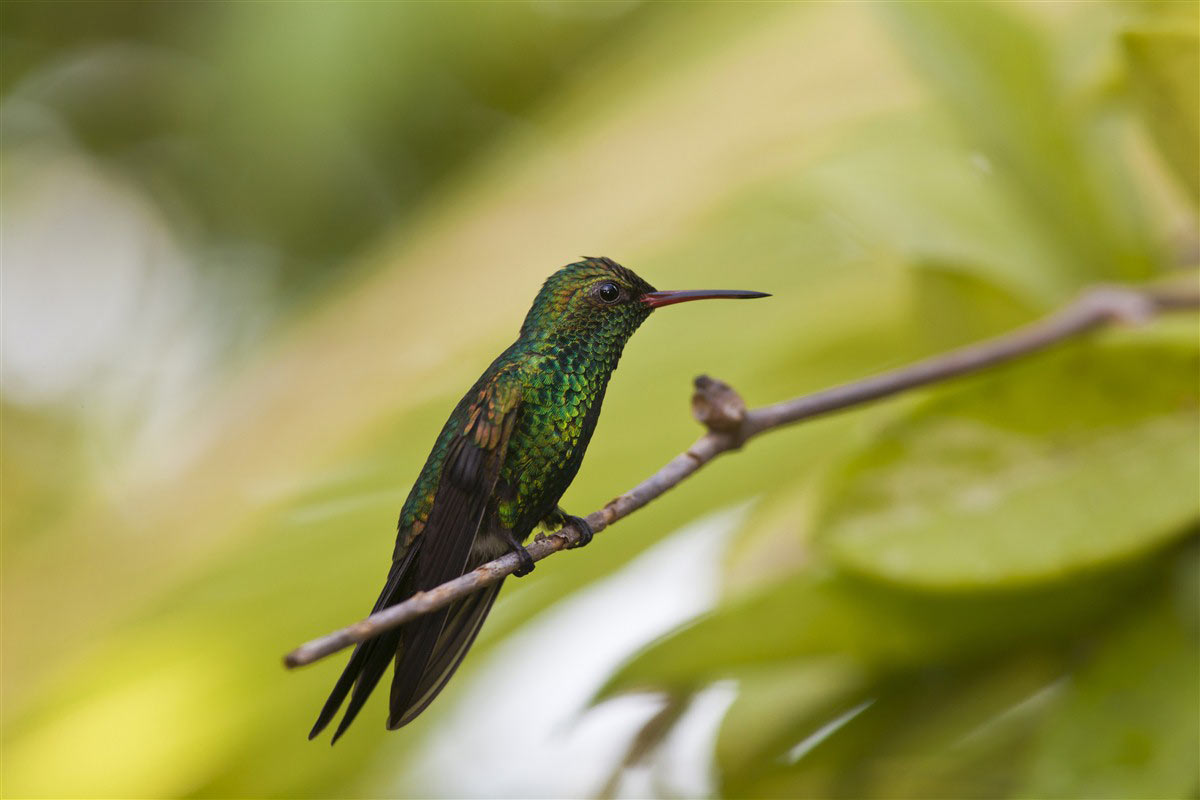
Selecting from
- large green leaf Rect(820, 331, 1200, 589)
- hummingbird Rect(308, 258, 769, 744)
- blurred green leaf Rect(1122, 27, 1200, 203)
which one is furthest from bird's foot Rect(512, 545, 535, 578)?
blurred green leaf Rect(1122, 27, 1200, 203)

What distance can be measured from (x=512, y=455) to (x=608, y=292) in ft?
0.14

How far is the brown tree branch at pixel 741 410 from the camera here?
15 centimetres

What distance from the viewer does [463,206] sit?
1002mm

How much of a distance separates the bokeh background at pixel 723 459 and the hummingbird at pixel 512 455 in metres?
0.06

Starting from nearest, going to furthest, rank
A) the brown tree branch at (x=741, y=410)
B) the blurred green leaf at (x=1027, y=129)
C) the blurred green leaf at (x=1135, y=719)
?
1. the brown tree branch at (x=741, y=410)
2. the blurred green leaf at (x=1135, y=719)
3. the blurred green leaf at (x=1027, y=129)

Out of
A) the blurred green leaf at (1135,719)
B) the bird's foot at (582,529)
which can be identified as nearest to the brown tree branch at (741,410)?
the bird's foot at (582,529)

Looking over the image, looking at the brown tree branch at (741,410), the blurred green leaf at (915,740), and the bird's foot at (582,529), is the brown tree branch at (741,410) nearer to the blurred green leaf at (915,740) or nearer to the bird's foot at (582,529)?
the bird's foot at (582,529)

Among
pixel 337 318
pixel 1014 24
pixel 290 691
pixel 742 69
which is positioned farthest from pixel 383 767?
pixel 742 69

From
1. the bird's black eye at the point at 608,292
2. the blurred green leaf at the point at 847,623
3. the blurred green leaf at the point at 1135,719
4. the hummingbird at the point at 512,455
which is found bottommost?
the blurred green leaf at the point at 1135,719

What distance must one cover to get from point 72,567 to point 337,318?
35 centimetres

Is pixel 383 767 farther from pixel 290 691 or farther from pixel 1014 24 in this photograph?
pixel 1014 24

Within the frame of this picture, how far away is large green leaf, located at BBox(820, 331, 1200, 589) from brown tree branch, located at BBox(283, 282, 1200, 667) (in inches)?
1.1

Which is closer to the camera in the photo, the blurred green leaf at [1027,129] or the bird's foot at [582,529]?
the bird's foot at [582,529]

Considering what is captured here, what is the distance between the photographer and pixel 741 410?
26cm
